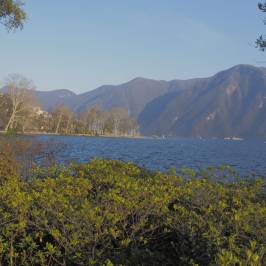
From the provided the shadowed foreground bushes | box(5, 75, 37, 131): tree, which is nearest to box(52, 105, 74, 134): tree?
box(5, 75, 37, 131): tree

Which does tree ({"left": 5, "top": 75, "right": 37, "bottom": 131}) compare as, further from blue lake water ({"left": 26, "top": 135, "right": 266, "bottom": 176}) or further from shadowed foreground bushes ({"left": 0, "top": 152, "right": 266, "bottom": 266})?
shadowed foreground bushes ({"left": 0, "top": 152, "right": 266, "bottom": 266})

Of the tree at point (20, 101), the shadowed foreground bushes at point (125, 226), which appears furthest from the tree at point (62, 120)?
the shadowed foreground bushes at point (125, 226)

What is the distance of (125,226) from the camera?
5.61 metres

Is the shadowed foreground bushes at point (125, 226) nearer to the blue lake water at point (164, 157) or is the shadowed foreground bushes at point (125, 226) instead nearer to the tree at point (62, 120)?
the blue lake water at point (164, 157)

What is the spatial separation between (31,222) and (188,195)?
7.49 feet

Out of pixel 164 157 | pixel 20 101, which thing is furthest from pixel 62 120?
pixel 164 157

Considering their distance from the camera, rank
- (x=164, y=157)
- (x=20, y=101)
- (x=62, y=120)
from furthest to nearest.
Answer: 1. (x=62, y=120)
2. (x=20, y=101)
3. (x=164, y=157)

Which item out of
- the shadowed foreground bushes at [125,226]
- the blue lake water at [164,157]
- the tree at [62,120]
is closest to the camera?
the shadowed foreground bushes at [125,226]

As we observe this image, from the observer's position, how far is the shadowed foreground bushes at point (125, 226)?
479 cm

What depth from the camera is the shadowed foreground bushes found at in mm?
4793

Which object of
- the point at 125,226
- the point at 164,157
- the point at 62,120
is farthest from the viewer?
the point at 62,120

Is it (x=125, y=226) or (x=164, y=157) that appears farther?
(x=164, y=157)

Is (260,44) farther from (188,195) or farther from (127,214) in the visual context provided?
(127,214)

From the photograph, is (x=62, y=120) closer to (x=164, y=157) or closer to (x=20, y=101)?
(x=20, y=101)
